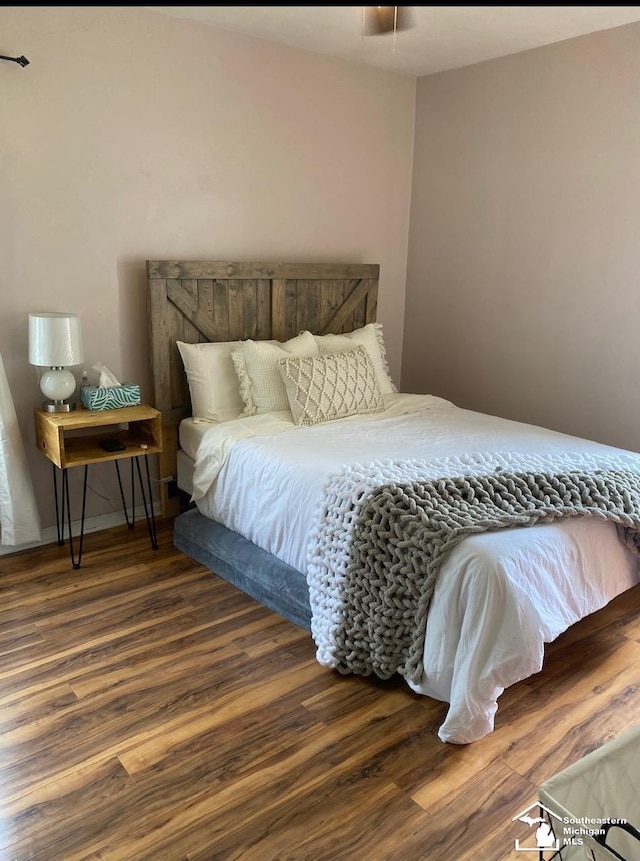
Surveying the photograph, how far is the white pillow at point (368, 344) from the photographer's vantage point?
367 centimetres

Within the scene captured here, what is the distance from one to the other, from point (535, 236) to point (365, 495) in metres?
2.27

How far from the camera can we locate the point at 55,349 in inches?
111

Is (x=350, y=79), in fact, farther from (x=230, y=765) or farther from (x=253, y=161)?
(x=230, y=765)

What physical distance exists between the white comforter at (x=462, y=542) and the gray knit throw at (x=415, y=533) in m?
0.05

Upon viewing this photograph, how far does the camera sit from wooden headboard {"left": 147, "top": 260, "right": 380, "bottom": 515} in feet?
10.8

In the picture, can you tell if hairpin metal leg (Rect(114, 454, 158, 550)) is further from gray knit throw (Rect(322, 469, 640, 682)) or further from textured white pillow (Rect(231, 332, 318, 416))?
gray knit throw (Rect(322, 469, 640, 682))

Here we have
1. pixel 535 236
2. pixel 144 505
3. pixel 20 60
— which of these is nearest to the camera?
pixel 20 60

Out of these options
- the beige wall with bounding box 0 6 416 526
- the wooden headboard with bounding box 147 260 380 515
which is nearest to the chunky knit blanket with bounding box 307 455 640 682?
the wooden headboard with bounding box 147 260 380 515

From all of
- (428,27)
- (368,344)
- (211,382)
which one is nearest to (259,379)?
(211,382)

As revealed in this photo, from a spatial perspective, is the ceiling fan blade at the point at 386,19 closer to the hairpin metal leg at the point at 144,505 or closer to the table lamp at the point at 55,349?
the table lamp at the point at 55,349

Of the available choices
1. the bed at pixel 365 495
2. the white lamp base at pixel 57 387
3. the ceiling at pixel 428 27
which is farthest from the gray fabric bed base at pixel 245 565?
the ceiling at pixel 428 27

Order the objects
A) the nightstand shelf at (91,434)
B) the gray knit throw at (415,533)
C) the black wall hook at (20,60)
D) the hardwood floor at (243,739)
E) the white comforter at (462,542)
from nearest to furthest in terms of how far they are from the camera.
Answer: the hardwood floor at (243,739) < the white comforter at (462,542) < the gray knit throw at (415,533) < the black wall hook at (20,60) < the nightstand shelf at (91,434)

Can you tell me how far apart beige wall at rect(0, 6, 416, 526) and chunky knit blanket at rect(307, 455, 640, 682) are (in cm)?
159

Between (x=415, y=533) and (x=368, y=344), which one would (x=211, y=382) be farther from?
(x=415, y=533)
